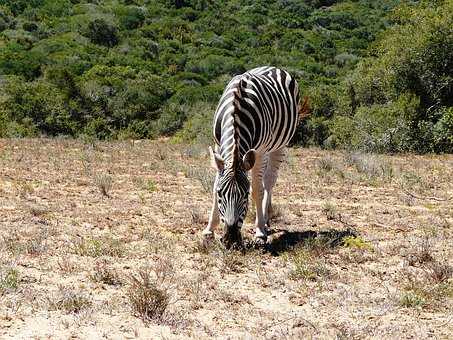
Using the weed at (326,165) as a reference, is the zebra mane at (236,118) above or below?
above

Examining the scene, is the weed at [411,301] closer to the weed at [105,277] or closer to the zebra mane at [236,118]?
the zebra mane at [236,118]

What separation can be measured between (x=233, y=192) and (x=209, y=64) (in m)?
38.9

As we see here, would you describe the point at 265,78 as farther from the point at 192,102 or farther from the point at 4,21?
the point at 4,21

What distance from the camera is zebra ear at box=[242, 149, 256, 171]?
605 cm

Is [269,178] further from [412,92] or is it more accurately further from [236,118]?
[412,92]

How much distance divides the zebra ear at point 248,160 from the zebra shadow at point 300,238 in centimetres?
106

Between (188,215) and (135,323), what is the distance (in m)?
3.84

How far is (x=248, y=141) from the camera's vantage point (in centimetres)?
639

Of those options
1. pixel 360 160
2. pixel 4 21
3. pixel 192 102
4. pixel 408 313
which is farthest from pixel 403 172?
pixel 4 21

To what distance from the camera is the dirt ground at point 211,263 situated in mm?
4359

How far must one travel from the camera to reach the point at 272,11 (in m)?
62.1

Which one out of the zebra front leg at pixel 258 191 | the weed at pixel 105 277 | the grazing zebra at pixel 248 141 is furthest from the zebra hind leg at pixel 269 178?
the weed at pixel 105 277

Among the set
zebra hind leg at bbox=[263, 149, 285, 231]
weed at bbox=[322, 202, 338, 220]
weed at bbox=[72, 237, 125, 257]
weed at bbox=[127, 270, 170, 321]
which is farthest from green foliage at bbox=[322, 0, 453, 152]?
weed at bbox=[127, 270, 170, 321]

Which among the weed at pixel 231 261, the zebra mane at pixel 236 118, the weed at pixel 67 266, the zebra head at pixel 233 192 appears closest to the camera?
the weed at pixel 67 266
